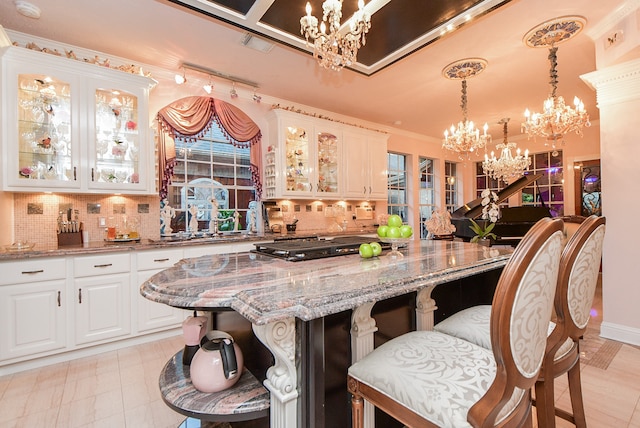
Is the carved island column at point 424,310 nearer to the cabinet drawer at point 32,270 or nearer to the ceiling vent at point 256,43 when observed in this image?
the ceiling vent at point 256,43

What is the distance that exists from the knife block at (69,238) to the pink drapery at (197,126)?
0.89 m

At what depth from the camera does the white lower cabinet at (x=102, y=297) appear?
258 cm

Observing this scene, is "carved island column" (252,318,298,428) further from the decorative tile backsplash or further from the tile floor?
the decorative tile backsplash

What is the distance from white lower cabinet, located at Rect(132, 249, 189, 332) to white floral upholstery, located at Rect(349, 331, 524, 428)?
243 centimetres

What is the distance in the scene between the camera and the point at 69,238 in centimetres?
→ 282

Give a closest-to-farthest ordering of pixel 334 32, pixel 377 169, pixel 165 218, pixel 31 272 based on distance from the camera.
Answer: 1. pixel 334 32
2. pixel 31 272
3. pixel 165 218
4. pixel 377 169

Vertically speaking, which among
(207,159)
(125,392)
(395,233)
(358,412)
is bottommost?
(125,392)

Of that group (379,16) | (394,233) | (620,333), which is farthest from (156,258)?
(620,333)

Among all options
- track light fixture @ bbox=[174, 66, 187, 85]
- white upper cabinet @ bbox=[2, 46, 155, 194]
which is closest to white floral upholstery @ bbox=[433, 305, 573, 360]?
white upper cabinet @ bbox=[2, 46, 155, 194]

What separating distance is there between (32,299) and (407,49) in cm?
379

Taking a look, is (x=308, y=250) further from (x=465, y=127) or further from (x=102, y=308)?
(x=465, y=127)

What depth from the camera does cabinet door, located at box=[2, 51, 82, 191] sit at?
253cm

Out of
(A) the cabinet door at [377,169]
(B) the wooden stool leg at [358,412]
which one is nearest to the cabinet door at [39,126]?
(B) the wooden stool leg at [358,412]

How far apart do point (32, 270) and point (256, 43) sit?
277cm
